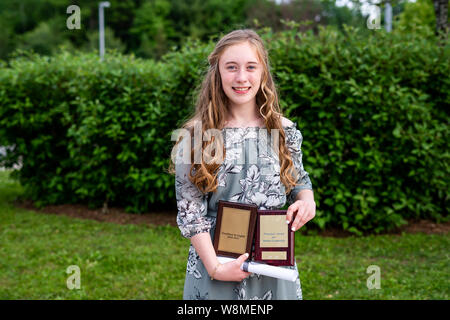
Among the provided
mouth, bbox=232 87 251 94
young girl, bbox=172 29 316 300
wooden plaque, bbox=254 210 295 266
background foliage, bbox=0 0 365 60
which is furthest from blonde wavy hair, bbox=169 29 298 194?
background foliage, bbox=0 0 365 60

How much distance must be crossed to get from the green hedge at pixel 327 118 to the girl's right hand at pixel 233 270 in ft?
10.4

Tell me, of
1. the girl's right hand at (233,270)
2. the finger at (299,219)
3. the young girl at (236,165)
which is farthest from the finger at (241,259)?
the finger at (299,219)

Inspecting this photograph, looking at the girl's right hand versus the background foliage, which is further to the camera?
the background foliage

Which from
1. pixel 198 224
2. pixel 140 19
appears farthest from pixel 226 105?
pixel 140 19

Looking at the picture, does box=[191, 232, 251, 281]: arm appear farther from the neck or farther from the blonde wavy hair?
the neck

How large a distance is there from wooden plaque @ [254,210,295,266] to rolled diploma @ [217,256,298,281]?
0.16 feet

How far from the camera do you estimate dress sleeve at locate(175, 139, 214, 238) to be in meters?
1.67

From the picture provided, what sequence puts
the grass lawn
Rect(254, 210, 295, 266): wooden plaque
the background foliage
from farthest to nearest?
the background foliage < the grass lawn < Rect(254, 210, 295, 266): wooden plaque

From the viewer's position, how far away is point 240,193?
5.69 feet

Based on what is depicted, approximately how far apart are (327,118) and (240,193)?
11.0 ft

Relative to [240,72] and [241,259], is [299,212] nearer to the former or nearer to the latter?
[241,259]

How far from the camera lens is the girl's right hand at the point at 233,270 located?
155 centimetres

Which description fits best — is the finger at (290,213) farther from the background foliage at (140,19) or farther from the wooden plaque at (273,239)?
the background foliage at (140,19)

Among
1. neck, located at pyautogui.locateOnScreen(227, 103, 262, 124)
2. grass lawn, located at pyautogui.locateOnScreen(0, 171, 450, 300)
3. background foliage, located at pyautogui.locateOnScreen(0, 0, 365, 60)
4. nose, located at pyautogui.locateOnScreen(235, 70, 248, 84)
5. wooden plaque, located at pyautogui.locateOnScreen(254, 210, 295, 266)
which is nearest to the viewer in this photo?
wooden plaque, located at pyautogui.locateOnScreen(254, 210, 295, 266)
